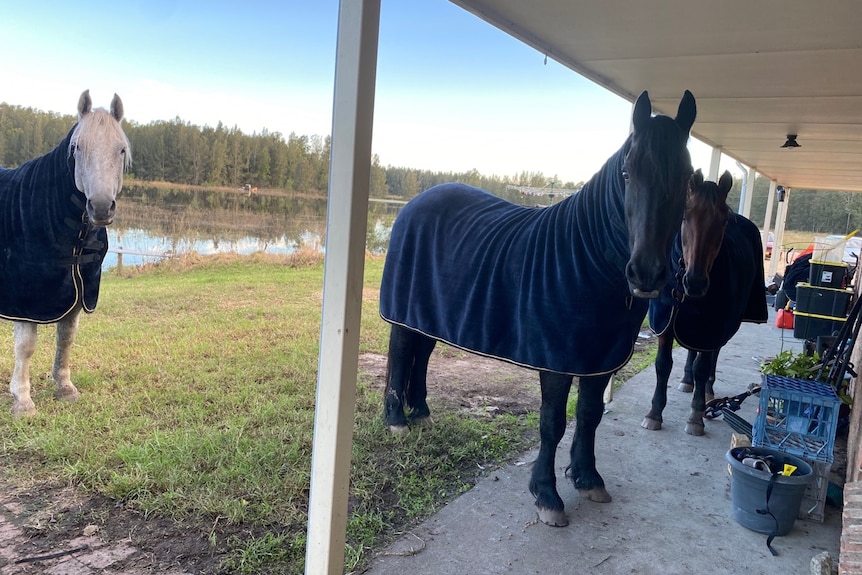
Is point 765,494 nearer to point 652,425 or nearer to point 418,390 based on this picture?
point 652,425

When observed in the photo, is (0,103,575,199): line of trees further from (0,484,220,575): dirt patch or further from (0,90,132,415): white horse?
(0,484,220,575): dirt patch

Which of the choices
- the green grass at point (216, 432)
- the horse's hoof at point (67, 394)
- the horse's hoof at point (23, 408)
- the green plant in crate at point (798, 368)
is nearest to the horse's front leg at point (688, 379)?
the green plant in crate at point (798, 368)

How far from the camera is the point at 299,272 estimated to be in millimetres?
3457

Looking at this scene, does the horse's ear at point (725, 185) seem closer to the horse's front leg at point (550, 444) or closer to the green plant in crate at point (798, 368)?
the green plant in crate at point (798, 368)

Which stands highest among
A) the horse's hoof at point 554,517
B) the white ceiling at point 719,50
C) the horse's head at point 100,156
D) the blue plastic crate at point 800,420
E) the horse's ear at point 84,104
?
the white ceiling at point 719,50

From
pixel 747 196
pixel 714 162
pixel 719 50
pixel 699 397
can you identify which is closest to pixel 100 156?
pixel 719 50

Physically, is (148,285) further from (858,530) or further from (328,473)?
(858,530)

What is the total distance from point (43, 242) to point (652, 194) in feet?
7.80

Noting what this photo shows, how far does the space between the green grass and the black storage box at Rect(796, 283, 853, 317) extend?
508 centimetres

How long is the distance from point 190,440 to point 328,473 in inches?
48.6

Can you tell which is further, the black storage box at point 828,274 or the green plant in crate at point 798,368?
the black storage box at point 828,274

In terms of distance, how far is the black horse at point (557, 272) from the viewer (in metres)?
2.22

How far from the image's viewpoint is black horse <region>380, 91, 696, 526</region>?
222 cm

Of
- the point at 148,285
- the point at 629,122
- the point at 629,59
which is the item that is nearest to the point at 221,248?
the point at 148,285
